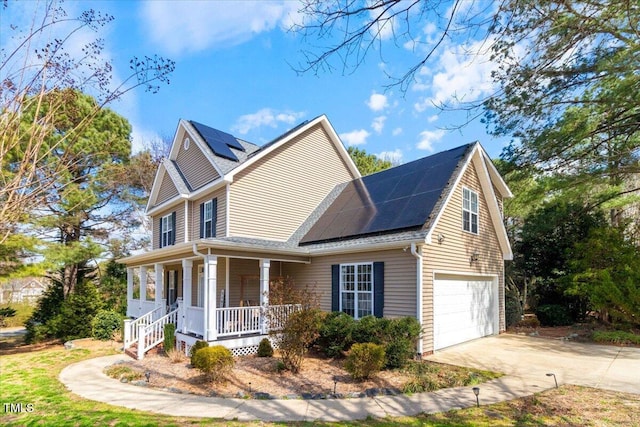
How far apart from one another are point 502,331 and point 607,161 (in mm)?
7288

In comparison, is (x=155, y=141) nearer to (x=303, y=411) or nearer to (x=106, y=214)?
(x=106, y=214)

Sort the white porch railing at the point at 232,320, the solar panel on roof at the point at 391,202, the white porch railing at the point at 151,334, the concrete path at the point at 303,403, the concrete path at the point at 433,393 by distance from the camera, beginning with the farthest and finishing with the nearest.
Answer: the solar panel on roof at the point at 391,202, the white porch railing at the point at 151,334, the white porch railing at the point at 232,320, the concrete path at the point at 433,393, the concrete path at the point at 303,403

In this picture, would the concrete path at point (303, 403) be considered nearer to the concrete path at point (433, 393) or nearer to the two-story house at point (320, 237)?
the concrete path at point (433, 393)

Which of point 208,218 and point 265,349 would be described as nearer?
point 265,349

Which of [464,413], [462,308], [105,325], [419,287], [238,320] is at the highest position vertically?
[419,287]

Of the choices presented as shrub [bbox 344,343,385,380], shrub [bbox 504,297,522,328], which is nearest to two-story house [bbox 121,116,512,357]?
shrub [bbox 504,297,522,328]

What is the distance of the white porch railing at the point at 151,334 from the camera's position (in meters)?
11.9

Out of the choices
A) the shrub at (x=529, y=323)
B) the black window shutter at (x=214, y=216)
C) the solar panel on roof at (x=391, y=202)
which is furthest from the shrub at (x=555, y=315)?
the black window shutter at (x=214, y=216)

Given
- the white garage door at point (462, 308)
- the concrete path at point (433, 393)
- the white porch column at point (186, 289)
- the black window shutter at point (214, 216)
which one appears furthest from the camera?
the black window shutter at point (214, 216)

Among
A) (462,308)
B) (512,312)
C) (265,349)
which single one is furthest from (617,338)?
(265,349)

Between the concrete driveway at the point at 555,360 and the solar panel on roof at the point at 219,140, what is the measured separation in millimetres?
10712

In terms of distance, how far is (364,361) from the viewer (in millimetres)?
8297

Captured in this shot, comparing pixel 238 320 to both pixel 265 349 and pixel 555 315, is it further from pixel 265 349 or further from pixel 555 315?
pixel 555 315

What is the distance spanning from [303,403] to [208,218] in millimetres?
9846
